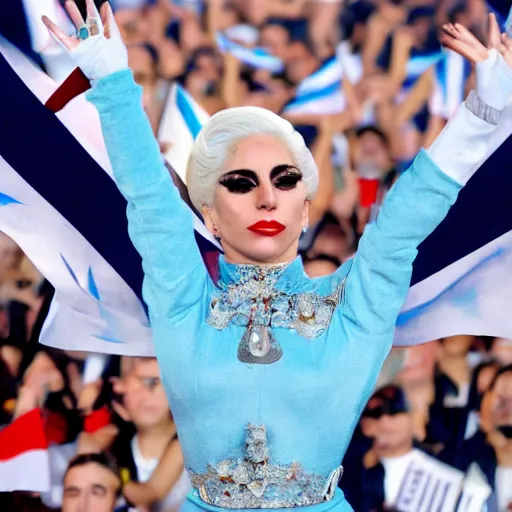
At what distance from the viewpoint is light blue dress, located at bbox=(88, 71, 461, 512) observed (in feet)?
5.19

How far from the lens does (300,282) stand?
172 cm

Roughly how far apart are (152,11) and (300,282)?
0.88 m

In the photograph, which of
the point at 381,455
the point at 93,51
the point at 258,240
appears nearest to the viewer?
the point at 93,51

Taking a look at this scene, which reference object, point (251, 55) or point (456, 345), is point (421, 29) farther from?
point (456, 345)

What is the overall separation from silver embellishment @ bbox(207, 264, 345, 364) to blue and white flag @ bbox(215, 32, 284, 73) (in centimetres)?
75

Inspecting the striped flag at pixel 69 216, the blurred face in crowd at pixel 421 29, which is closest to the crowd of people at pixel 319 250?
the blurred face in crowd at pixel 421 29

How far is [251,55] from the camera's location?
230cm

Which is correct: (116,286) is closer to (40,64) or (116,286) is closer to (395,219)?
(40,64)

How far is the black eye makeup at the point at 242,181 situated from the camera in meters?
1.68

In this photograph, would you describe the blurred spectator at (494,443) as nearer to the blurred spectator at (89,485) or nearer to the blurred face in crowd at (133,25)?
the blurred spectator at (89,485)

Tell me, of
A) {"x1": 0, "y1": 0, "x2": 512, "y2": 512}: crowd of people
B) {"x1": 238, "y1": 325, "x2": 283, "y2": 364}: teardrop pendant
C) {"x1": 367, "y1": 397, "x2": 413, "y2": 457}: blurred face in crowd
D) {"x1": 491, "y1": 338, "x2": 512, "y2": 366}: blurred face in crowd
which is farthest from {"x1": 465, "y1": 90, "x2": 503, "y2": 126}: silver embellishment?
{"x1": 367, "y1": 397, "x2": 413, "y2": 457}: blurred face in crowd

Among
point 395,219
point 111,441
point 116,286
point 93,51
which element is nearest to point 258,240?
point 395,219

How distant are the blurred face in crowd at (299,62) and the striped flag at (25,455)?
102 centimetres

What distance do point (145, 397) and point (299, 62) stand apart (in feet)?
2.98
